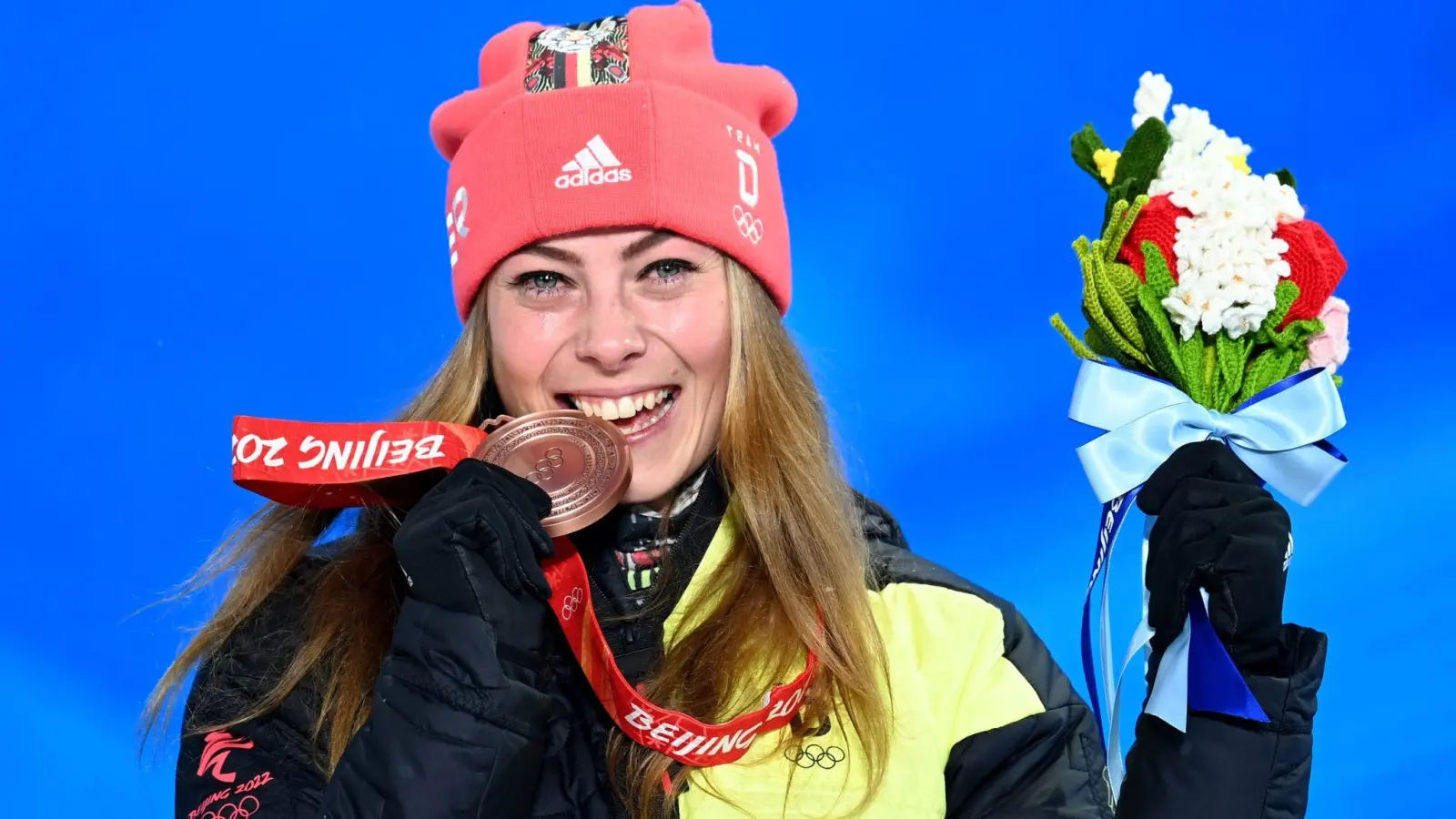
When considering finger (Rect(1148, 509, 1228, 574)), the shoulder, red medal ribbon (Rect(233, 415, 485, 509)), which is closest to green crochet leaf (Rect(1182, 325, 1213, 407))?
finger (Rect(1148, 509, 1228, 574))

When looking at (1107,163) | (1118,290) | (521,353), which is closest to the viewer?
(1118,290)

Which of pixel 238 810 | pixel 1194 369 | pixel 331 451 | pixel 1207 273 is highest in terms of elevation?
pixel 1207 273

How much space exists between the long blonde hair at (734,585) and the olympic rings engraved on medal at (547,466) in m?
0.31

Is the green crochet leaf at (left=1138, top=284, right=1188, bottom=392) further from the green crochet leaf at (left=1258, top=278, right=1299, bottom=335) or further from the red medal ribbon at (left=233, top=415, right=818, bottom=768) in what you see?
the red medal ribbon at (left=233, top=415, right=818, bottom=768)

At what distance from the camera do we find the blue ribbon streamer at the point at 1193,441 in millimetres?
2145

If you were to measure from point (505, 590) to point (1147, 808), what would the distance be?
92cm

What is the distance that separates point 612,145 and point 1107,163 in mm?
774

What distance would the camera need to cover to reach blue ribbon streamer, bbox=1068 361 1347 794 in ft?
7.04

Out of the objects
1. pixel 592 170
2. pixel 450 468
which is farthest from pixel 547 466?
pixel 592 170

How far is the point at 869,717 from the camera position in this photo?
236 cm

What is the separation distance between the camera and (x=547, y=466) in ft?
7.80

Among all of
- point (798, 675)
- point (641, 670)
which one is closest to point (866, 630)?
point (798, 675)

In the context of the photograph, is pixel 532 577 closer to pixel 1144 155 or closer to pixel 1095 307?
pixel 1095 307

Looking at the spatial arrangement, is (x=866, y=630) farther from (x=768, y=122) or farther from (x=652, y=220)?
(x=768, y=122)
